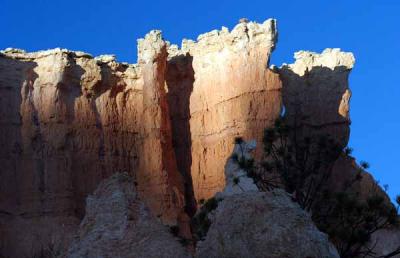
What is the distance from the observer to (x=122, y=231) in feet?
24.7

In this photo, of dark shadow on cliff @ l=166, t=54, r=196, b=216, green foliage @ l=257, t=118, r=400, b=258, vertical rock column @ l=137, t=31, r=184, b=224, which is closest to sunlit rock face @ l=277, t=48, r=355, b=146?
dark shadow on cliff @ l=166, t=54, r=196, b=216

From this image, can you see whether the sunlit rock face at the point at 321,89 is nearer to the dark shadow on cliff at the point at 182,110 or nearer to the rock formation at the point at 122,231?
the dark shadow on cliff at the point at 182,110

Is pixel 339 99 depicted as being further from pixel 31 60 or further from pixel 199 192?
pixel 31 60

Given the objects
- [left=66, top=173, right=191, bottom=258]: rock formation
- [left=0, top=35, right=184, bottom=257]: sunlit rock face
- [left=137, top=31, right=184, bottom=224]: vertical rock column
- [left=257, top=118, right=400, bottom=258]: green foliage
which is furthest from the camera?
[left=137, top=31, right=184, bottom=224]: vertical rock column

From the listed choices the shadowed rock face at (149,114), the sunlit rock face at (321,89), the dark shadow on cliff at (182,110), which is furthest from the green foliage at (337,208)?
the dark shadow on cliff at (182,110)

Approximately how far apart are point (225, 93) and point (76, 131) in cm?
622

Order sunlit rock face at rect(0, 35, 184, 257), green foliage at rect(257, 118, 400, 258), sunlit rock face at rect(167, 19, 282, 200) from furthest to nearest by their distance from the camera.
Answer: sunlit rock face at rect(0, 35, 184, 257)
sunlit rock face at rect(167, 19, 282, 200)
green foliage at rect(257, 118, 400, 258)

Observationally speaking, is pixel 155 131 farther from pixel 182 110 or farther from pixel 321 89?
pixel 321 89

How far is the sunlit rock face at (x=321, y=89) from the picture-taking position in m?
34.7

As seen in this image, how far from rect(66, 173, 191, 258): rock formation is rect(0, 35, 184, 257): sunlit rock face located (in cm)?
2481

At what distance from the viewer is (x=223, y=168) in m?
32.6

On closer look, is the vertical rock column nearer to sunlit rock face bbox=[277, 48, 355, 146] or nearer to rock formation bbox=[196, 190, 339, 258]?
sunlit rock face bbox=[277, 48, 355, 146]

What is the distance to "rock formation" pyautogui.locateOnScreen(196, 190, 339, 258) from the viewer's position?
725cm

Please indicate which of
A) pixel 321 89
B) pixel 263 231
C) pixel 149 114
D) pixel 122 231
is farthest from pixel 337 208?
pixel 149 114
